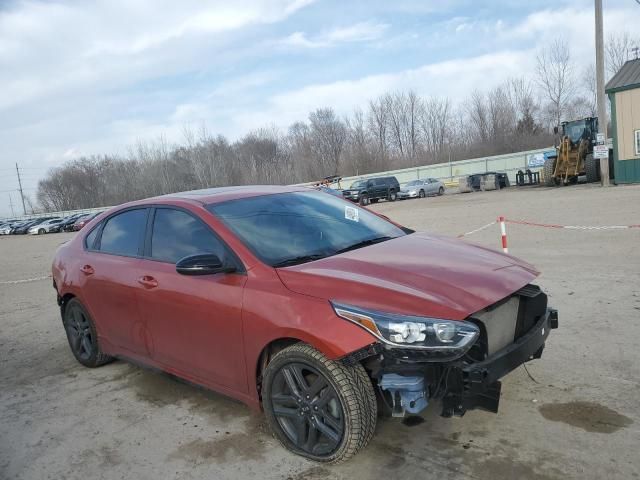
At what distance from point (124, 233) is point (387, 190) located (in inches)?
1390

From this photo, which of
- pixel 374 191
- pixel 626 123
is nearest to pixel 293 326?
pixel 626 123

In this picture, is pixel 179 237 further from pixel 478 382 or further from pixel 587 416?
pixel 587 416

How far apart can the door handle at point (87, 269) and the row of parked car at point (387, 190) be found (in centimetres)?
3323

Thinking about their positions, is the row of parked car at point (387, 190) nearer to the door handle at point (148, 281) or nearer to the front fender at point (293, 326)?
the door handle at point (148, 281)

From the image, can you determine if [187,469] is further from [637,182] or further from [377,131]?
[377,131]

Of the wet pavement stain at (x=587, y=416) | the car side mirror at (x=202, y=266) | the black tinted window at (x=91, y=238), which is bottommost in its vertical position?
the wet pavement stain at (x=587, y=416)

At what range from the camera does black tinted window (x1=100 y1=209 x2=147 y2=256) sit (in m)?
4.54

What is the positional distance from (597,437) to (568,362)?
4.11 feet

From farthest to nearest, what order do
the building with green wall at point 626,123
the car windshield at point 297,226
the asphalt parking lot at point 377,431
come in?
the building with green wall at point 626,123 < the car windshield at point 297,226 < the asphalt parking lot at point 377,431

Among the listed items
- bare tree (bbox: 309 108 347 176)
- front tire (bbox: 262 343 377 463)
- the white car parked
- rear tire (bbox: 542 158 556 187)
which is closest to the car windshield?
front tire (bbox: 262 343 377 463)

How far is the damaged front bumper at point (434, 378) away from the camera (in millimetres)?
2871

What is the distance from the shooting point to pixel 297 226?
400 cm

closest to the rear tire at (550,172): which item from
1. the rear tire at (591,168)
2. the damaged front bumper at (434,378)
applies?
the rear tire at (591,168)

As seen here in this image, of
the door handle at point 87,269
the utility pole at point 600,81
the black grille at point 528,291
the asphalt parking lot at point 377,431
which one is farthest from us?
the utility pole at point 600,81
